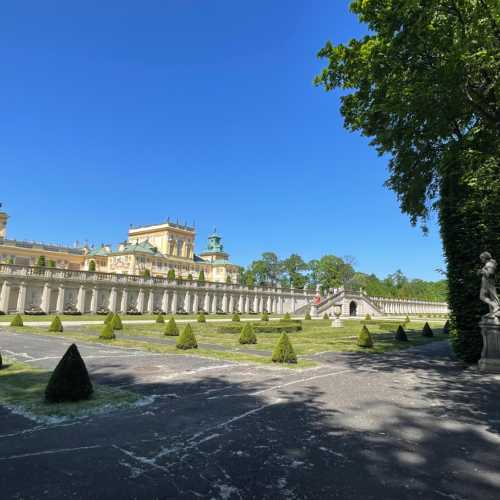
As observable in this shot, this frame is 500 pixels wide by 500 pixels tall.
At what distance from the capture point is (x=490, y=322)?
39.0 ft

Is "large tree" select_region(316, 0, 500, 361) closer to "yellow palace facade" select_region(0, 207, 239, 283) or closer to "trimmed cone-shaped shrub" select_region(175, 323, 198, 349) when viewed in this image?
"trimmed cone-shaped shrub" select_region(175, 323, 198, 349)

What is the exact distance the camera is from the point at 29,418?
660 cm

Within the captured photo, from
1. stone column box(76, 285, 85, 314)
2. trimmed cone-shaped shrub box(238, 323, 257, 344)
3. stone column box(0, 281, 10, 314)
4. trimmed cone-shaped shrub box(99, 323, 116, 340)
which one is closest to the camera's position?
trimmed cone-shaped shrub box(238, 323, 257, 344)

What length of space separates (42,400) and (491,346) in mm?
13122

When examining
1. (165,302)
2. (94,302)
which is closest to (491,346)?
(94,302)

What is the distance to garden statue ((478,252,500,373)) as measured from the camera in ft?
38.4

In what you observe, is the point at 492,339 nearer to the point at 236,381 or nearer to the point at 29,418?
the point at 236,381

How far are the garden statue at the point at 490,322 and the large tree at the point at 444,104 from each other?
Answer: 1.48 meters

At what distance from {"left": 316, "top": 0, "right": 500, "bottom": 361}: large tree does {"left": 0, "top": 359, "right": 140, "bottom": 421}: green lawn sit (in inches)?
495

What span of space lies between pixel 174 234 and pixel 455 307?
290ft

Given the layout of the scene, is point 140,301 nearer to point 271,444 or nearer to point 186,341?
point 186,341

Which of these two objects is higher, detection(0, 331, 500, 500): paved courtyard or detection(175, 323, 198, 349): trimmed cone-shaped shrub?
detection(175, 323, 198, 349): trimmed cone-shaped shrub

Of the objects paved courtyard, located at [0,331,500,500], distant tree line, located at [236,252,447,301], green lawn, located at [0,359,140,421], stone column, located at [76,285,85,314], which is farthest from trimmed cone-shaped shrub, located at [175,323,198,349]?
distant tree line, located at [236,252,447,301]

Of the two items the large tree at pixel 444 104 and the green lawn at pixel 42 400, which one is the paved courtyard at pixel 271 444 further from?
the large tree at pixel 444 104
